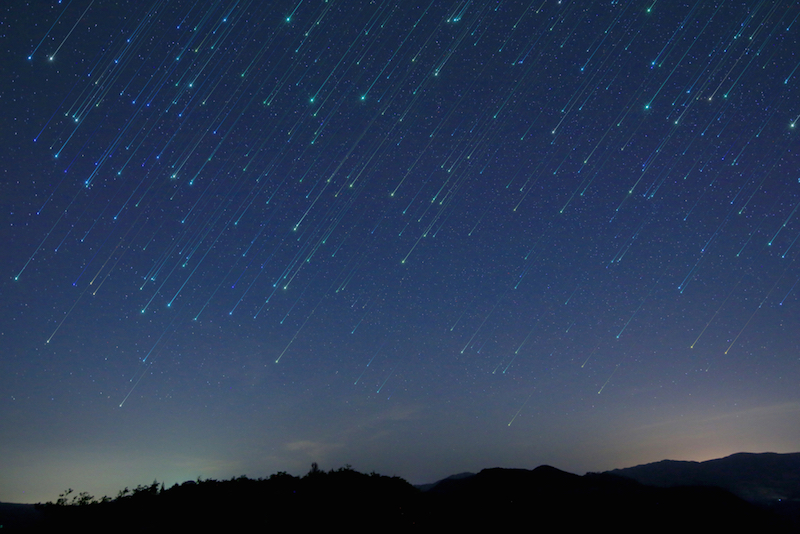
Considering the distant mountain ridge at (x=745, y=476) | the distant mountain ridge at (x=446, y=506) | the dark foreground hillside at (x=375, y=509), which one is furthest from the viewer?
the distant mountain ridge at (x=745, y=476)

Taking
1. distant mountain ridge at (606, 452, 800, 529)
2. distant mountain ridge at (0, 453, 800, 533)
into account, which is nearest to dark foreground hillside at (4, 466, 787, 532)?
distant mountain ridge at (0, 453, 800, 533)

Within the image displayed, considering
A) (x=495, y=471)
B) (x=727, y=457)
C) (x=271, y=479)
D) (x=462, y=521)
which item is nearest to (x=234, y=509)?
(x=271, y=479)

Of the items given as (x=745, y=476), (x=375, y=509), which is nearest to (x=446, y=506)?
(x=375, y=509)

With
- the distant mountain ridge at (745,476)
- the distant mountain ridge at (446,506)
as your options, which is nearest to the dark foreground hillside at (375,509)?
the distant mountain ridge at (446,506)

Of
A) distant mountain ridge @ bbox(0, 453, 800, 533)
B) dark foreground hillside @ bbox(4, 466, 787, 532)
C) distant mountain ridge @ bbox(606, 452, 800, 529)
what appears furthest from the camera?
distant mountain ridge @ bbox(606, 452, 800, 529)

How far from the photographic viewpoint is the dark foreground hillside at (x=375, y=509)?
1705 cm

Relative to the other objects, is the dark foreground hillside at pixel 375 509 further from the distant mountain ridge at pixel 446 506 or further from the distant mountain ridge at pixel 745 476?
the distant mountain ridge at pixel 745 476

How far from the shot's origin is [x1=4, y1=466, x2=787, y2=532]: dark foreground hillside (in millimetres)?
17047

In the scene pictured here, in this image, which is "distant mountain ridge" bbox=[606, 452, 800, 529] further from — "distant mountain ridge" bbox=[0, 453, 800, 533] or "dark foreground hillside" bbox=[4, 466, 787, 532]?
"dark foreground hillside" bbox=[4, 466, 787, 532]

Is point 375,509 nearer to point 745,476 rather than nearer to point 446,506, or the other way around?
point 446,506

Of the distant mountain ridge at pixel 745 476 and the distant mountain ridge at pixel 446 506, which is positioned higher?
the distant mountain ridge at pixel 446 506

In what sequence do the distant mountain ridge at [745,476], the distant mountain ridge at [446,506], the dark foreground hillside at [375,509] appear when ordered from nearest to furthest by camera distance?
1. the dark foreground hillside at [375,509]
2. the distant mountain ridge at [446,506]
3. the distant mountain ridge at [745,476]

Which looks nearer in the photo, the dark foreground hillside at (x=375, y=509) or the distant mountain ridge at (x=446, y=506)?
the dark foreground hillside at (x=375, y=509)

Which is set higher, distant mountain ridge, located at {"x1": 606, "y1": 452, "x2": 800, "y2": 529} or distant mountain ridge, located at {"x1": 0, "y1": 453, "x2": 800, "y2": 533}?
distant mountain ridge, located at {"x1": 0, "y1": 453, "x2": 800, "y2": 533}
